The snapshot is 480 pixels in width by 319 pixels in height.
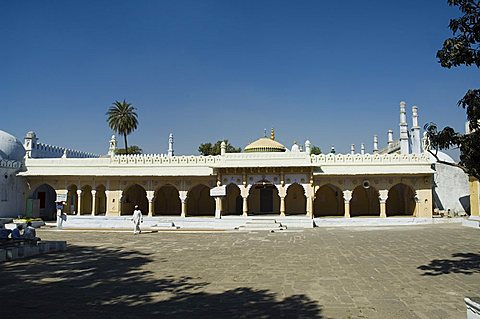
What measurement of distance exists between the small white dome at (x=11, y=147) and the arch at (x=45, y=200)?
8.99 ft

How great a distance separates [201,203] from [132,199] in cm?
543

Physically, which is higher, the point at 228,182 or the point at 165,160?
the point at 165,160

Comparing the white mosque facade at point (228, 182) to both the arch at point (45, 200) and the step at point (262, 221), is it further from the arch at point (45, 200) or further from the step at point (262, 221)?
the step at point (262, 221)

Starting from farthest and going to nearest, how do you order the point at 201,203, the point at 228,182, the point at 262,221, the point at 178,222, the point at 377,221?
1. the point at 201,203
2. the point at 228,182
3. the point at 178,222
4. the point at 377,221
5. the point at 262,221

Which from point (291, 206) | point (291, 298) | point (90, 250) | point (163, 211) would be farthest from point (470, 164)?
point (163, 211)

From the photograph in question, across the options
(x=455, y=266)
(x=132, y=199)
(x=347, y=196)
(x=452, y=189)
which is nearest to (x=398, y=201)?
(x=452, y=189)

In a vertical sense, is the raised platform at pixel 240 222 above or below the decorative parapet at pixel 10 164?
below

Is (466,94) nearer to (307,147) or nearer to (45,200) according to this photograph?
(307,147)

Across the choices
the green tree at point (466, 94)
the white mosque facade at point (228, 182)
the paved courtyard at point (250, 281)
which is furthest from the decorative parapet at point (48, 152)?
the green tree at point (466, 94)

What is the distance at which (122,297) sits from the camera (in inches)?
299

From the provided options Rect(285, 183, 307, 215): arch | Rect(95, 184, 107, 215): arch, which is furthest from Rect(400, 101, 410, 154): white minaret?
Rect(95, 184, 107, 215): arch

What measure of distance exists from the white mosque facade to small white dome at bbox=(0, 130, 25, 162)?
83 millimetres

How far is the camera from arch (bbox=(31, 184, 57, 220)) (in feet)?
100

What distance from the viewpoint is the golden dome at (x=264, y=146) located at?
2998 centimetres
